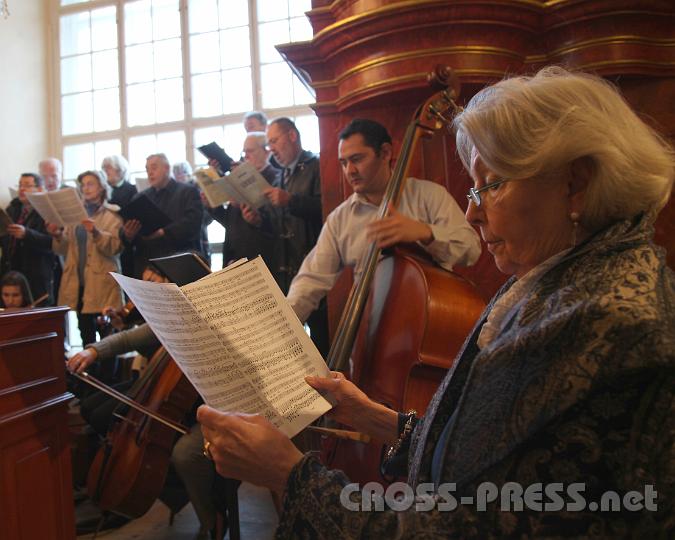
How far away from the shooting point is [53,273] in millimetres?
4750

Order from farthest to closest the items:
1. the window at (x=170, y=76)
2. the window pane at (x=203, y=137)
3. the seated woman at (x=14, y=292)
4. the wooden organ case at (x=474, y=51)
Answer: the window pane at (x=203, y=137) → the window at (x=170, y=76) → the seated woman at (x=14, y=292) → the wooden organ case at (x=474, y=51)

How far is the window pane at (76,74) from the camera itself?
7.14m

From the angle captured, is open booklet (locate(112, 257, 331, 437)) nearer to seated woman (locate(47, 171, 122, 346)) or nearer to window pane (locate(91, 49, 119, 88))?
seated woman (locate(47, 171, 122, 346))

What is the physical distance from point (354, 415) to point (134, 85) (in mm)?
6526

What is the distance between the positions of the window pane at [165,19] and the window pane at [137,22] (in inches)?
3.4

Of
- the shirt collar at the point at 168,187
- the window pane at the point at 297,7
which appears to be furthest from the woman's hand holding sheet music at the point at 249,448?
the window pane at the point at 297,7

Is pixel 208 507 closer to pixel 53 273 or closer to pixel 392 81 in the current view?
pixel 392 81

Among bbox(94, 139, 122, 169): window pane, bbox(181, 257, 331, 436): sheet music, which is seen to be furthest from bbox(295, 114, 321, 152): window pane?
bbox(181, 257, 331, 436): sheet music

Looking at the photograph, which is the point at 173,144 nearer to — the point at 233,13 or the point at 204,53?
the point at 204,53

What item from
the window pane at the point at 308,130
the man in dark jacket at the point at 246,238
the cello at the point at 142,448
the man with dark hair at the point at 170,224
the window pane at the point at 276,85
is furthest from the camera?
the window pane at the point at 276,85

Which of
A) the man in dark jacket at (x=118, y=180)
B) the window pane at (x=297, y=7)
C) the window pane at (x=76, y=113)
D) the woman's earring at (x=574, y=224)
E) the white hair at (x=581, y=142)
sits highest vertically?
the window pane at (x=297, y=7)

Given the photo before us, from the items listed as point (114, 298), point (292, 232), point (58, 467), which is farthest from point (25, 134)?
point (58, 467)

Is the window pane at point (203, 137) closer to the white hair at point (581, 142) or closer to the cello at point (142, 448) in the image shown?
the cello at point (142, 448)

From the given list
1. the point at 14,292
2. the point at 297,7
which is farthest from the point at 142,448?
the point at 297,7
